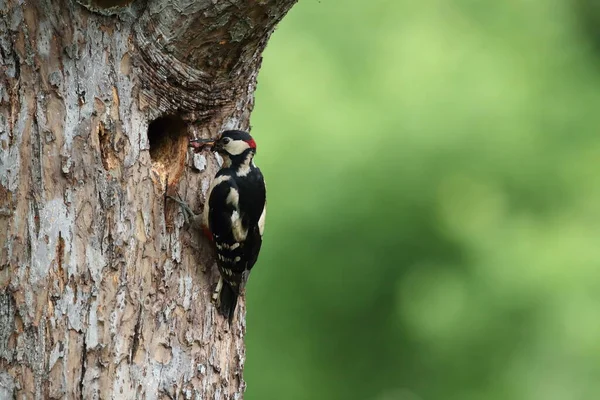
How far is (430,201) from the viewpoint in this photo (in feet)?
24.4

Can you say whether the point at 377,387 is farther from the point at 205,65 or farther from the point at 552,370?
the point at 205,65

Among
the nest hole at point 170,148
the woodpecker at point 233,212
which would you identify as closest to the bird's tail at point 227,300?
the woodpecker at point 233,212

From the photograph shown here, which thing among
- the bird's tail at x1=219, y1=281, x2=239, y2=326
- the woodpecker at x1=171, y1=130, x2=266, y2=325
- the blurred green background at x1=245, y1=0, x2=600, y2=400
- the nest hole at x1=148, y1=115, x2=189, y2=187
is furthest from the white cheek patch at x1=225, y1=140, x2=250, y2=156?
the blurred green background at x1=245, y1=0, x2=600, y2=400

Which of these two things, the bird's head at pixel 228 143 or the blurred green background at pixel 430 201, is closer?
the bird's head at pixel 228 143

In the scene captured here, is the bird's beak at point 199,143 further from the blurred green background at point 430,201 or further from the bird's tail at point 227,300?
the blurred green background at point 430,201

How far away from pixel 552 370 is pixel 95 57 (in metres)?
5.10

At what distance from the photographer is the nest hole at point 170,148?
11.7 feet

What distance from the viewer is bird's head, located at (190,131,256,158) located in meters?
3.60

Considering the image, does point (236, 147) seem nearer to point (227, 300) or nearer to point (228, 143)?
point (228, 143)

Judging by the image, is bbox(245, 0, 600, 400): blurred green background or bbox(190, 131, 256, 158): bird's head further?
bbox(245, 0, 600, 400): blurred green background

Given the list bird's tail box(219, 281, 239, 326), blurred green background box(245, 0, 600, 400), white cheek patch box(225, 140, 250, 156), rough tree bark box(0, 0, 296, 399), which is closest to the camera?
rough tree bark box(0, 0, 296, 399)

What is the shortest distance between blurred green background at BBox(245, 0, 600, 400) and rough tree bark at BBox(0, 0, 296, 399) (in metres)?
3.54

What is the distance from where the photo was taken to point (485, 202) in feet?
24.3

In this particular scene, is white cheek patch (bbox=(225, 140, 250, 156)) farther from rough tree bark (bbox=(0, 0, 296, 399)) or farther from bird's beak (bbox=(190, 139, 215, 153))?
rough tree bark (bbox=(0, 0, 296, 399))
